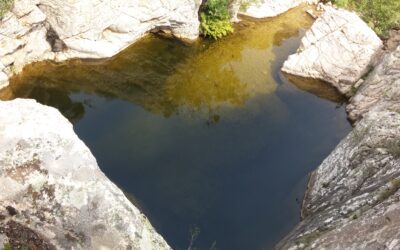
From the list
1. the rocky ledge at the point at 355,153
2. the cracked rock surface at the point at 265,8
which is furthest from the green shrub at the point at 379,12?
the rocky ledge at the point at 355,153

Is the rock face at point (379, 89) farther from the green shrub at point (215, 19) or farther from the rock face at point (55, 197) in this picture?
the rock face at point (55, 197)

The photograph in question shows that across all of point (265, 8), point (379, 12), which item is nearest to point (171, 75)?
point (265, 8)

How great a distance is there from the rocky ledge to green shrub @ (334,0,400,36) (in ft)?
23.3

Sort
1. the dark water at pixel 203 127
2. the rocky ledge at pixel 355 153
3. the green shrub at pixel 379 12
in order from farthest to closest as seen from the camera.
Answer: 1. the green shrub at pixel 379 12
2. the dark water at pixel 203 127
3. the rocky ledge at pixel 355 153

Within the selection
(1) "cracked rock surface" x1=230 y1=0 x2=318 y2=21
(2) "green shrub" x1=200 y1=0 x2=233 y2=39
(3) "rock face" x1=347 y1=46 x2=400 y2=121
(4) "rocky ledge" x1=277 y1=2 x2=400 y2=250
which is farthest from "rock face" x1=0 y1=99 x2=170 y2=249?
(1) "cracked rock surface" x1=230 y1=0 x2=318 y2=21

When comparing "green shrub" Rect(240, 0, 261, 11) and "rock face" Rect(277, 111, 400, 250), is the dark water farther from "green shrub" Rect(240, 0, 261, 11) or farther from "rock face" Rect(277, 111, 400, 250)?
"green shrub" Rect(240, 0, 261, 11)

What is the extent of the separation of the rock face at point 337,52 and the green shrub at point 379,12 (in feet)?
21.6

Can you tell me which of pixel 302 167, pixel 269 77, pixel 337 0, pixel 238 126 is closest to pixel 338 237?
pixel 302 167

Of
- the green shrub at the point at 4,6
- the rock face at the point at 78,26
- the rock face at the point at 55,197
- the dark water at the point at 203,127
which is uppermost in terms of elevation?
the rock face at the point at 55,197

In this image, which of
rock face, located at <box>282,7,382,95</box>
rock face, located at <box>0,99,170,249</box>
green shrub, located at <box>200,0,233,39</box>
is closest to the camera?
rock face, located at <box>0,99,170,249</box>

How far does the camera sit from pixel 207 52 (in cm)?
3612

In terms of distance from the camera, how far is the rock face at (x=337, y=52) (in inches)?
1304

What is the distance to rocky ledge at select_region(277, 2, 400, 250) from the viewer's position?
14.7 meters

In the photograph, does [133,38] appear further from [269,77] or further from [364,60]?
[364,60]
